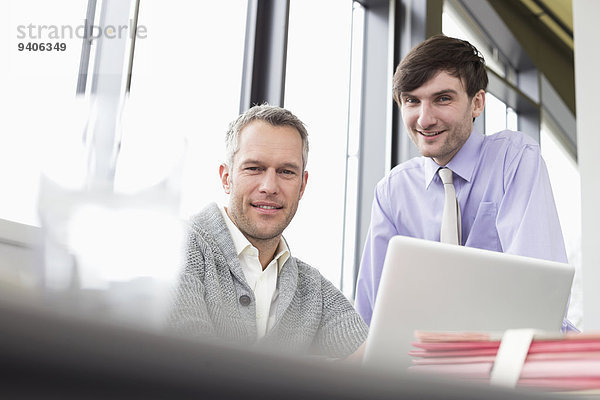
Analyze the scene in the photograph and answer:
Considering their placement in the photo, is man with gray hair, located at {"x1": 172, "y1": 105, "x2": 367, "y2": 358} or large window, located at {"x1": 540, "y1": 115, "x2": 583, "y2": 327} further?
large window, located at {"x1": 540, "y1": 115, "x2": 583, "y2": 327}

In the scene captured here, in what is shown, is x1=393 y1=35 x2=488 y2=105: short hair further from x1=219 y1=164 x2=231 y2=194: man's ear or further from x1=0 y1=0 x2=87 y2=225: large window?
x1=0 y1=0 x2=87 y2=225: large window

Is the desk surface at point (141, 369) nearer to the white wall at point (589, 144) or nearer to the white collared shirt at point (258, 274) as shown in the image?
the white collared shirt at point (258, 274)

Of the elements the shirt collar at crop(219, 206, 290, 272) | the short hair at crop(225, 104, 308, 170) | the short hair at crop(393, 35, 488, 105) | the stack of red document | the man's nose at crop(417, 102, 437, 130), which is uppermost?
the short hair at crop(393, 35, 488, 105)

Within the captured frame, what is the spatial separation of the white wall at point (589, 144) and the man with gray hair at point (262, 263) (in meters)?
1.79

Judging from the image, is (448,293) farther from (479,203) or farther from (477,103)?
(477,103)

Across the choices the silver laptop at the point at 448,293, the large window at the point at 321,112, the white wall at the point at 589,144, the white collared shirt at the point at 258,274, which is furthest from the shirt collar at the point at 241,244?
the white wall at the point at 589,144

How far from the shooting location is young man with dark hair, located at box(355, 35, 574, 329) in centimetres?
189

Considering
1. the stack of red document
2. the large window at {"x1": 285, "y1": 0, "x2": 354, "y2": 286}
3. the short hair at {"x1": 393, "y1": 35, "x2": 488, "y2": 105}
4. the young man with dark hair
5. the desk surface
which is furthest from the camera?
the large window at {"x1": 285, "y1": 0, "x2": 354, "y2": 286}

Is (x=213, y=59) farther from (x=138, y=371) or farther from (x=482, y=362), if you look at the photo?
(x=138, y=371)

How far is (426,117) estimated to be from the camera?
6.55 ft

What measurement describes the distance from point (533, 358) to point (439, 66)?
1.66 m

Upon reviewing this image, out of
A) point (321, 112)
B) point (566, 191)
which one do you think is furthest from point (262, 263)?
point (566, 191)

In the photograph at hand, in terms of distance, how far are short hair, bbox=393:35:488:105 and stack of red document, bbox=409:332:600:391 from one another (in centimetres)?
156

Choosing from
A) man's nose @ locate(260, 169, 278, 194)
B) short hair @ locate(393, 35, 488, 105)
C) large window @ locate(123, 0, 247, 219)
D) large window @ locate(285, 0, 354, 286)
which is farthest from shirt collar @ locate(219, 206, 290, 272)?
large window @ locate(285, 0, 354, 286)
